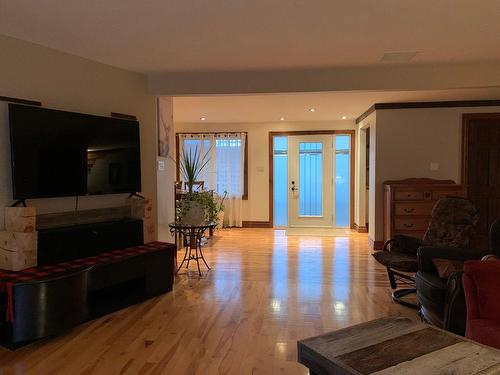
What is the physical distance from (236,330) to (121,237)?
1445mm

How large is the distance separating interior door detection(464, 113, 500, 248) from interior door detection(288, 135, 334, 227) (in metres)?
2.66

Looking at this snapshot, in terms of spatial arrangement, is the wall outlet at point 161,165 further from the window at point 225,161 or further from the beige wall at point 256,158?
the beige wall at point 256,158

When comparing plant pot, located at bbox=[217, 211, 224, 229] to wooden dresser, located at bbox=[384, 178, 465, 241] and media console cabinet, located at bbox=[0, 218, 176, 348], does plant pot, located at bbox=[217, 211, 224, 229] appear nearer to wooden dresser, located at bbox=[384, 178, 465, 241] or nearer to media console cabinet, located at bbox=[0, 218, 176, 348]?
wooden dresser, located at bbox=[384, 178, 465, 241]

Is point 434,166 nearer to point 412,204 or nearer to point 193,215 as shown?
point 412,204

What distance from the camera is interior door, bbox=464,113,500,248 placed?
5.71m

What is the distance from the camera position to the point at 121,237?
3.69 meters

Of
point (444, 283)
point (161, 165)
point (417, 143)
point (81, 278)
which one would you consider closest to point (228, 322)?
point (81, 278)

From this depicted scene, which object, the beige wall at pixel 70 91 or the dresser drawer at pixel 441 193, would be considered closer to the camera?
the beige wall at pixel 70 91

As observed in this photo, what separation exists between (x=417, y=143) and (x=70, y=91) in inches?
183

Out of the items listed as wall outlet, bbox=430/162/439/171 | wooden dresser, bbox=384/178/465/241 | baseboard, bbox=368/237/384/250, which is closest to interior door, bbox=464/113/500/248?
wall outlet, bbox=430/162/439/171

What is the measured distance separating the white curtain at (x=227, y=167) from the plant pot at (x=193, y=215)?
147 inches

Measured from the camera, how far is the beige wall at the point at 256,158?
8039 mm

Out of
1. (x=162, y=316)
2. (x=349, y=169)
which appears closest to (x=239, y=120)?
(x=349, y=169)

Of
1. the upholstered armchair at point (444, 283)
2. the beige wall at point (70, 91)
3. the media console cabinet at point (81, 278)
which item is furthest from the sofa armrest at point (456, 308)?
the beige wall at point (70, 91)
